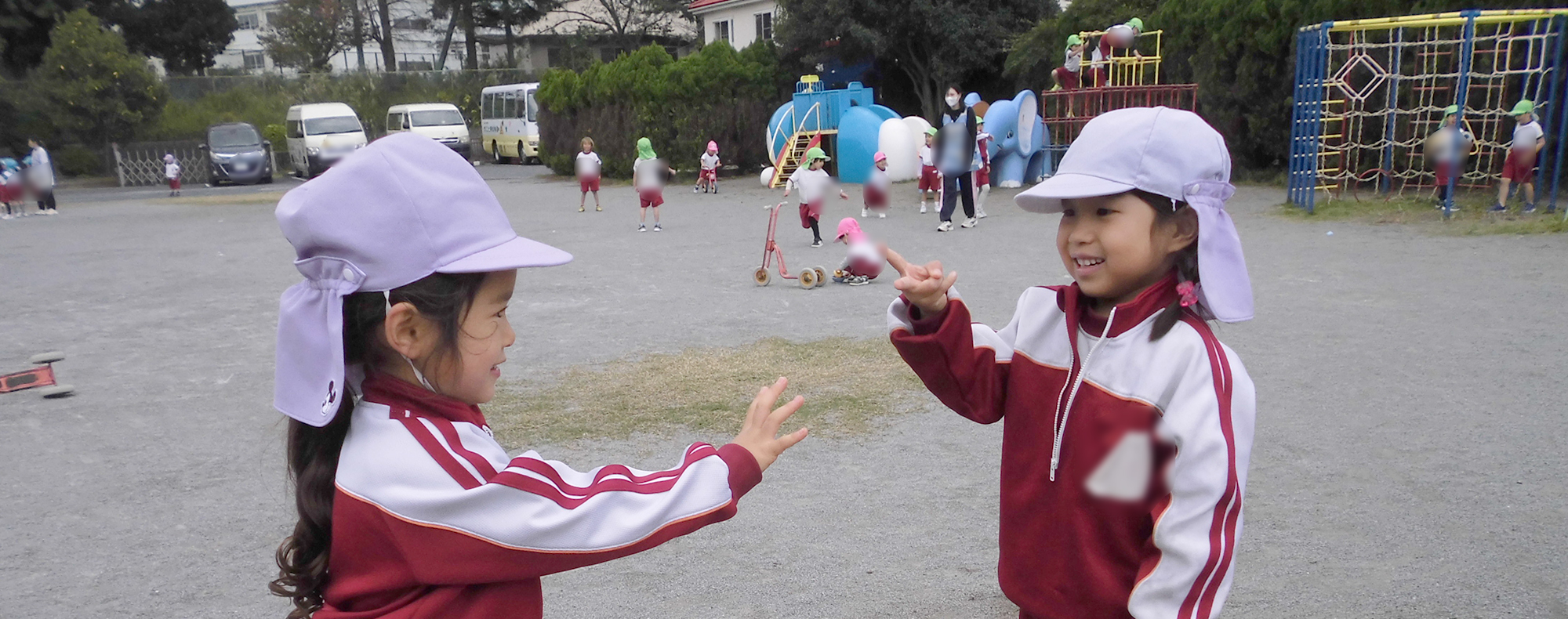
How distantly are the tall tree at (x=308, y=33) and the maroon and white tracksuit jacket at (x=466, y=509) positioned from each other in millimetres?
45753

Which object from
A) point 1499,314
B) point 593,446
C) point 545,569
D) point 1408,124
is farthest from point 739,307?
point 1408,124

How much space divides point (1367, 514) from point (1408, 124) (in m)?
14.4

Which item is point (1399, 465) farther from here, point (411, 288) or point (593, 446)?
point (411, 288)

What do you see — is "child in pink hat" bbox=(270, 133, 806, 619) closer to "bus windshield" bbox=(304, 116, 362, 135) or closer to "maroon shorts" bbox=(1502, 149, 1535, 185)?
"maroon shorts" bbox=(1502, 149, 1535, 185)

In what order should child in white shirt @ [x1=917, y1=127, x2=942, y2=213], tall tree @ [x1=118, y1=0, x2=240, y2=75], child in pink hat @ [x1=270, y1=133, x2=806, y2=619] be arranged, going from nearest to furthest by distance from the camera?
child in pink hat @ [x1=270, y1=133, x2=806, y2=619] < child in white shirt @ [x1=917, y1=127, x2=942, y2=213] < tall tree @ [x1=118, y1=0, x2=240, y2=75]

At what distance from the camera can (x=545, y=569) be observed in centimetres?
162

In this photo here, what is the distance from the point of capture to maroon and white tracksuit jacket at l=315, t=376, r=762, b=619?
1.56m

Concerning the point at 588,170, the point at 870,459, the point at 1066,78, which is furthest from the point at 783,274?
the point at 1066,78

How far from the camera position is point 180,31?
36.0 meters

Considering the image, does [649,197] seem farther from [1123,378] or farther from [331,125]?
[331,125]

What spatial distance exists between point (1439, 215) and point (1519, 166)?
103cm

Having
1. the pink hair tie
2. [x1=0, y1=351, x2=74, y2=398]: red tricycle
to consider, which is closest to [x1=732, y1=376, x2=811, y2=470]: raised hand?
the pink hair tie

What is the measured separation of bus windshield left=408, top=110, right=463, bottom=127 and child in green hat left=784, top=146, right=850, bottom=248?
21.2 m

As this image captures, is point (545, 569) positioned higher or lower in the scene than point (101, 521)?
higher
